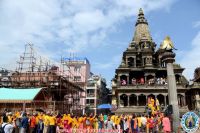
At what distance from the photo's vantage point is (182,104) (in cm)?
5150

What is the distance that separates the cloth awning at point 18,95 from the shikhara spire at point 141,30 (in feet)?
103

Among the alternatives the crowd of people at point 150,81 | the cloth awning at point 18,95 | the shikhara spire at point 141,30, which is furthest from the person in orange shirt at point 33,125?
the shikhara spire at point 141,30

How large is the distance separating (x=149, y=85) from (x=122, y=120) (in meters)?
29.0

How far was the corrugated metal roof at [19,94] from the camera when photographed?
32375 mm

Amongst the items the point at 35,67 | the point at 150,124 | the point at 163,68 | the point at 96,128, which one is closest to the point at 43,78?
the point at 35,67

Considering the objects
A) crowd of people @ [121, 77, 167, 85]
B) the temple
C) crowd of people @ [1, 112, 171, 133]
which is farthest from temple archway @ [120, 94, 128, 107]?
crowd of people @ [1, 112, 171, 133]

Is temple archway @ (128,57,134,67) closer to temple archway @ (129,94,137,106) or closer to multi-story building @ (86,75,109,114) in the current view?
temple archway @ (129,94,137,106)

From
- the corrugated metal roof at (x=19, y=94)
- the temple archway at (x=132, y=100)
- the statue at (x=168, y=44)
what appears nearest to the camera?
the statue at (x=168, y=44)

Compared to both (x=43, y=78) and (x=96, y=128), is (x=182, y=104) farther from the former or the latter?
(x=96, y=128)

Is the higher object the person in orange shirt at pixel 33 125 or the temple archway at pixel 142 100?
the temple archway at pixel 142 100

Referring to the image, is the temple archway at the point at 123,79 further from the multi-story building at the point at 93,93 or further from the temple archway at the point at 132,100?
the multi-story building at the point at 93,93

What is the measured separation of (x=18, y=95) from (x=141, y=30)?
3564 cm

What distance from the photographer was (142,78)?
53906mm

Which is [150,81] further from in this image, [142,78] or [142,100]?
[142,100]
